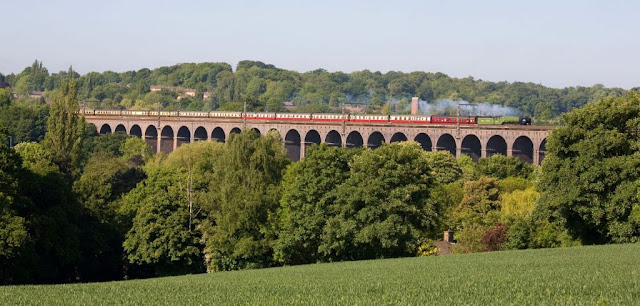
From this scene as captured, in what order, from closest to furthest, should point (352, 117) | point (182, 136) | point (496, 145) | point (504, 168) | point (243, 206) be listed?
point (243, 206), point (504, 168), point (496, 145), point (352, 117), point (182, 136)

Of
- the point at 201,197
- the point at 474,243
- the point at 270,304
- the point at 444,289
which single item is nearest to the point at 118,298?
the point at 270,304

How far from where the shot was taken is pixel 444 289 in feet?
92.5

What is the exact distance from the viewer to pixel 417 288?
28.8 meters

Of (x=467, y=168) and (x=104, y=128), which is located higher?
(x=104, y=128)

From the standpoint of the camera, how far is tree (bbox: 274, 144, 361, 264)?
5600 cm

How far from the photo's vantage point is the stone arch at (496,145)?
115 m

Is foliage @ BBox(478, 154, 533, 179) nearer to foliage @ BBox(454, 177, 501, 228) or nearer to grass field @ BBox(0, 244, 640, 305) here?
foliage @ BBox(454, 177, 501, 228)

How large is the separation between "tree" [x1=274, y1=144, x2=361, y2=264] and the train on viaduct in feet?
97.8

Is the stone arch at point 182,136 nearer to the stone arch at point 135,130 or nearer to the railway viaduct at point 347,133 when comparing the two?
the railway viaduct at point 347,133

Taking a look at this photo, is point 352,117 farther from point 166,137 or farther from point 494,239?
point 494,239

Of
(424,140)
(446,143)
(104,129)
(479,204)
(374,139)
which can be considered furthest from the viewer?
(104,129)

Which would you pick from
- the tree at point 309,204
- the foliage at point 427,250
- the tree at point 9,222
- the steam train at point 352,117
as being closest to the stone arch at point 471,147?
the steam train at point 352,117

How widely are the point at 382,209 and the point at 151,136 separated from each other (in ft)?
345

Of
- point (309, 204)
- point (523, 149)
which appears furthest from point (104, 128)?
point (309, 204)
